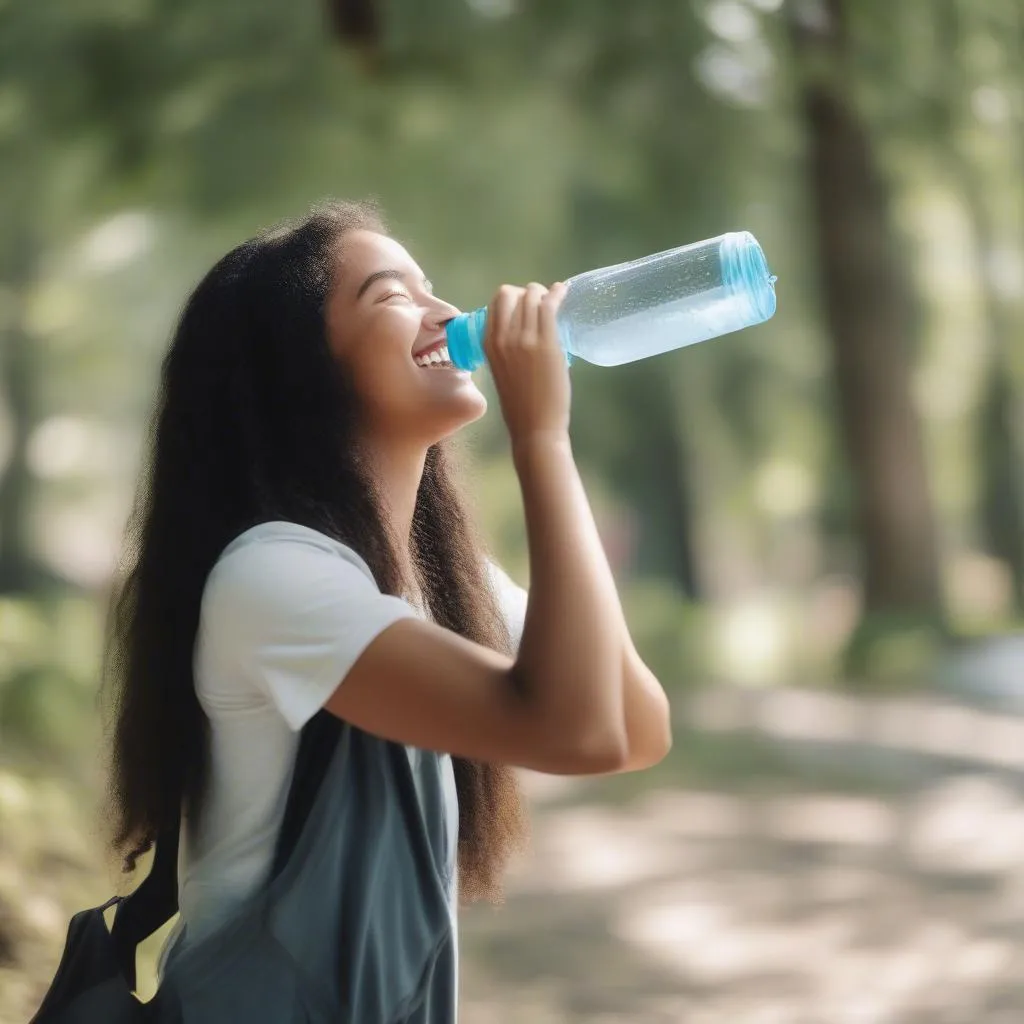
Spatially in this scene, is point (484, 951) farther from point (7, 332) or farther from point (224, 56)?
point (7, 332)

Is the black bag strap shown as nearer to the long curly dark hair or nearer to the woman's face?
the long curly dark hair

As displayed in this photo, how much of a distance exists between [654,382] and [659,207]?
3748mm

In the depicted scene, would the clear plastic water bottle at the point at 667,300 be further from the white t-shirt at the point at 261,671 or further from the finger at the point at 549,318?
the white t-shirt at the point at 261,671

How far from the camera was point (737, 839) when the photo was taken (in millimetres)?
6008

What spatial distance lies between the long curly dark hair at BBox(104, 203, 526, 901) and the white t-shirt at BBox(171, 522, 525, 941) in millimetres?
58

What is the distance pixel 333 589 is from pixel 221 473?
281mm

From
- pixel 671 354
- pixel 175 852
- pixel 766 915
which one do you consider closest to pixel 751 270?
pixel 175 852

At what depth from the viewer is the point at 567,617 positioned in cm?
139

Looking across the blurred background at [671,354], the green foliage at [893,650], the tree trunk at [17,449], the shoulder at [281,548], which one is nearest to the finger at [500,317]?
the shoulder at [281,548]

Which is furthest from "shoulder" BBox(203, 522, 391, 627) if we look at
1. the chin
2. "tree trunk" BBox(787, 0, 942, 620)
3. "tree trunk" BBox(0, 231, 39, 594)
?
"tree trunk" BBox(0, 231, 39, 594)

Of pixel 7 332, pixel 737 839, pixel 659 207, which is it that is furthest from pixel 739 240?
pixel 7 332

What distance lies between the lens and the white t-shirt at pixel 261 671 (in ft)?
4.54

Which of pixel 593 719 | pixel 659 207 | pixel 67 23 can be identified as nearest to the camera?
pixel 593 719

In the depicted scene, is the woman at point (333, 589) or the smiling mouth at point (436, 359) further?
the smiling mouth at point (436, 359)
